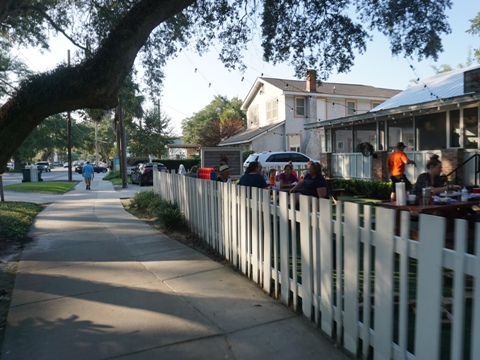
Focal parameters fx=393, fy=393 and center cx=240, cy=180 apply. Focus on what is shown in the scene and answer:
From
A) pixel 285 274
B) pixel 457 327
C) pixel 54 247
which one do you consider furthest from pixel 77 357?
pixel 54 247

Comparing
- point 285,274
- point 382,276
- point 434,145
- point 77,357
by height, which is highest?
point 434,145

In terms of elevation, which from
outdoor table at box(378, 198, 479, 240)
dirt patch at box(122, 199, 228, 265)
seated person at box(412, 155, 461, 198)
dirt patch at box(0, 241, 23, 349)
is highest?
seated person at box(412, 155, 461, 198)

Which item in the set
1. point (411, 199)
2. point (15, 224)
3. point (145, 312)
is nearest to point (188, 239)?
point (145, 312)

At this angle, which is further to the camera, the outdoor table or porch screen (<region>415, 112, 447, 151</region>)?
porch screen (<region>415, 112, 447, 151</region>)

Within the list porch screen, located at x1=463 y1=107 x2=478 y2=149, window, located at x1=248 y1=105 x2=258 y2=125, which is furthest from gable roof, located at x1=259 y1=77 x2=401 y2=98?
porch screen, located at x1=463 y1=107 x2=478 y2=149

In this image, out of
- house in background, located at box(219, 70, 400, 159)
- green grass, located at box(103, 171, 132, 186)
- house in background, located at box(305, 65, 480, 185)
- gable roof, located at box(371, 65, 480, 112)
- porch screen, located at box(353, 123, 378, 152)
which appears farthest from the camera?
house in background, located at box(219, 70, 400, 159)

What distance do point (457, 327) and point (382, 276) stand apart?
0.62 meters

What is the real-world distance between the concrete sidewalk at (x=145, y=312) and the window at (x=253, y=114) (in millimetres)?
29984

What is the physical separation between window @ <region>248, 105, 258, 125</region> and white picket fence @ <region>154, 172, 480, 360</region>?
3084 centimetres

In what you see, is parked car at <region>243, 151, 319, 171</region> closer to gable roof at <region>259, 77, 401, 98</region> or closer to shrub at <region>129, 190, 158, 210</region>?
shrub at <region>129, 190, 158, 210</region>

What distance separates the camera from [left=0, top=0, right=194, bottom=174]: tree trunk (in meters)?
5.62

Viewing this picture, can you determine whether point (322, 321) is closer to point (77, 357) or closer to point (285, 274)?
point (285, 274)

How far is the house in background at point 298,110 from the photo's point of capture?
31062 mm

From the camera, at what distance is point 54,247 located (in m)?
7.38
